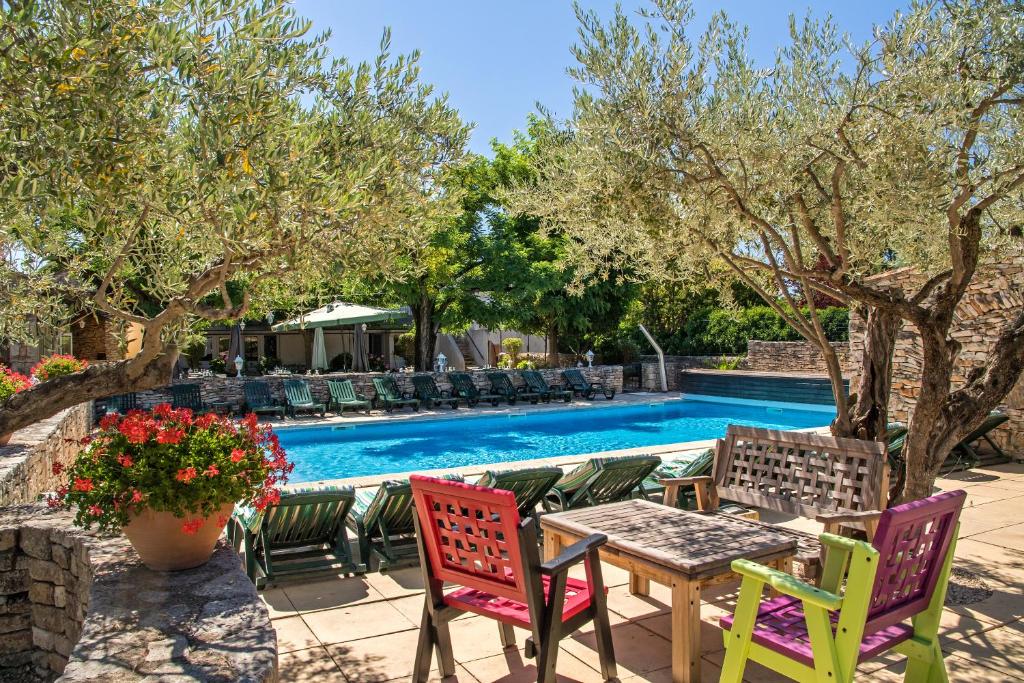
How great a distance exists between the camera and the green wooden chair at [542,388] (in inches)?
745

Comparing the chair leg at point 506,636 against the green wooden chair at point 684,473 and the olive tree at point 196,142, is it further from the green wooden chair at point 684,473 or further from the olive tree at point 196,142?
the green wooden chair at point 684,473

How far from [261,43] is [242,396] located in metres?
14.0

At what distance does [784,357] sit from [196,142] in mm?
A: 21931

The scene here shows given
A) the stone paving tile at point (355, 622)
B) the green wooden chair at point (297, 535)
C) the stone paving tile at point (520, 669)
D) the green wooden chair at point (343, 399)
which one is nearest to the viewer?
the stone paving tile at point (520, 669)

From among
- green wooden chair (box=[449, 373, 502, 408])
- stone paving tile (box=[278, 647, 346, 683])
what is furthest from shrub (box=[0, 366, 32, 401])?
green wooden chair (box=[449, 373, 502, 408])

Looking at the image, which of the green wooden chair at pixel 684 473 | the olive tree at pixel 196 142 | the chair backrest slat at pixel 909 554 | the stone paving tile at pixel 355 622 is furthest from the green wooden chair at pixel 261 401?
the chair backrest slat at pixel 909 554

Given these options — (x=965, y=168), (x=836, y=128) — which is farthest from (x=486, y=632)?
(x=965, y=168)

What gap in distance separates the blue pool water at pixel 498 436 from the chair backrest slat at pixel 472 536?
8436 mm

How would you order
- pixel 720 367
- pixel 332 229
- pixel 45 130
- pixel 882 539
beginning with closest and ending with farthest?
pixel 882 539 → pixel 45 130 → pixel 332 229 → pixel 720 367

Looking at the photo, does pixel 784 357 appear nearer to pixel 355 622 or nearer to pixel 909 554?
pixel 355 622

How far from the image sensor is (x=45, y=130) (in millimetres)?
3094

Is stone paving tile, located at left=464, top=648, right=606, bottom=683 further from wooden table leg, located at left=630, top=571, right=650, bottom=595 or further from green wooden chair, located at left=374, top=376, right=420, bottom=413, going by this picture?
green wooden chair, located at left=374, top=376, right=420, bottom=413

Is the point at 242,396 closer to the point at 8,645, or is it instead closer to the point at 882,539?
the point at 8,645

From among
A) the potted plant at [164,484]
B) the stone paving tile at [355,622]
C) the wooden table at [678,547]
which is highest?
the potted plant at [164,484]
